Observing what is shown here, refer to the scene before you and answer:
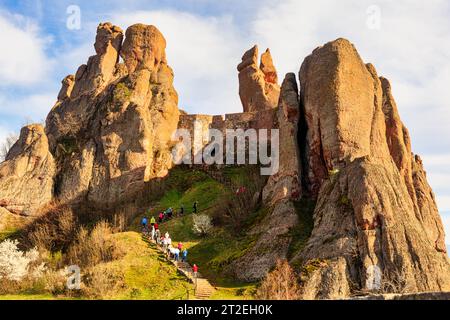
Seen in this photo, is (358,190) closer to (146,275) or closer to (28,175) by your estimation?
(146,275)

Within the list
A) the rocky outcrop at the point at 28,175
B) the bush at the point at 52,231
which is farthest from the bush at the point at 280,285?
the rocky outcrop at the point at 28,175

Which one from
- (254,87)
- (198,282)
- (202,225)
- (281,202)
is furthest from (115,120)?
(198,282)

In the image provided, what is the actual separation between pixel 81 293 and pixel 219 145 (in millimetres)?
29416

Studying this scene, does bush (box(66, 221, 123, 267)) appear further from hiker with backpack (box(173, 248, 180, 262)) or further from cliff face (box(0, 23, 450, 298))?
cliff face (box(0, 23, 450, 298))

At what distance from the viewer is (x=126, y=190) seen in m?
52.5

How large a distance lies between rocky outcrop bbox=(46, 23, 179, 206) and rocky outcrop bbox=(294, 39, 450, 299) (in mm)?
20254

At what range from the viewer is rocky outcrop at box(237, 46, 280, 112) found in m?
64.0

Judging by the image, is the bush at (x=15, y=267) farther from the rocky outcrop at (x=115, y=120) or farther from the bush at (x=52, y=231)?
the rocky outcrop at (x=115, y=120)

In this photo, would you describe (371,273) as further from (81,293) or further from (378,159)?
(81,293)

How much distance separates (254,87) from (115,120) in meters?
18.8

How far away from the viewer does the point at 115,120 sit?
2224 inches

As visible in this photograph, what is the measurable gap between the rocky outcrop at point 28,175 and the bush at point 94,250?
688 inches

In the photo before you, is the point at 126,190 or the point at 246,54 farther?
the point at 246,54
